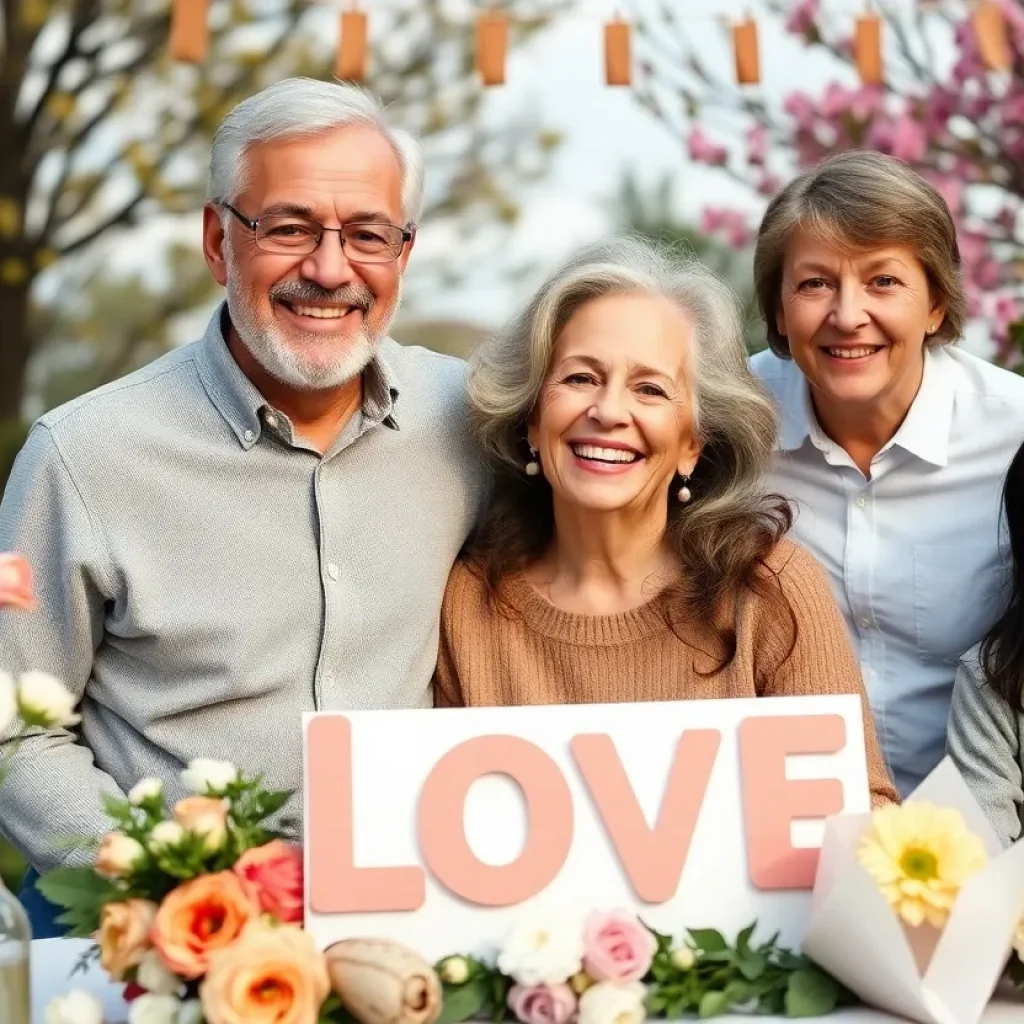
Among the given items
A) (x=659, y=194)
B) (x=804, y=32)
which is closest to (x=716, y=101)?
(x=804, y=32)

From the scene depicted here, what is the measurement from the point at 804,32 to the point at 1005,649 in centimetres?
342

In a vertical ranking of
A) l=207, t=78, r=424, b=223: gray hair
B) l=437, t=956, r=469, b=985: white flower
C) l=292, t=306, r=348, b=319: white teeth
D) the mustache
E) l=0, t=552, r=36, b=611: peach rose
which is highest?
l=207, t=78, r=424, b=223: gray hair

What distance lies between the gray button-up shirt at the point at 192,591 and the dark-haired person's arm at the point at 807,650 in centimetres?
56

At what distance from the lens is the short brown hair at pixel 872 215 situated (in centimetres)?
283

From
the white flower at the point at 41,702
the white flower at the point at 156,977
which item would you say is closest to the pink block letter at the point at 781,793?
the white flower at the point at 156,977

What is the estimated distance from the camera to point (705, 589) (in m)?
2.60

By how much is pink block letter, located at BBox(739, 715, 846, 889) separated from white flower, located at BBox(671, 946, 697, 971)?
0.15 meters

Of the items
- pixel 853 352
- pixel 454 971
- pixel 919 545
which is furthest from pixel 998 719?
pixel 454 971

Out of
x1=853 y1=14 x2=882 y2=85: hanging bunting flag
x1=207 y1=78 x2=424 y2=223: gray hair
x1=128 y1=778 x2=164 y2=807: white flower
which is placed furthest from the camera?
x1=853 y1=14 x2=882 y2=85: hanging bunting flag

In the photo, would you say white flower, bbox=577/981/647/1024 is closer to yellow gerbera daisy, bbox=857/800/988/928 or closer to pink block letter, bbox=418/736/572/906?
pink block letter, bbox=418/736/572/906

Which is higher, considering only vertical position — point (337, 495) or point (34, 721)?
point (337, 495)

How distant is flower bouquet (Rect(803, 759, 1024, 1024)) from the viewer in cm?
172

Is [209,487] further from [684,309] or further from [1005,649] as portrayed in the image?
[1005,649]

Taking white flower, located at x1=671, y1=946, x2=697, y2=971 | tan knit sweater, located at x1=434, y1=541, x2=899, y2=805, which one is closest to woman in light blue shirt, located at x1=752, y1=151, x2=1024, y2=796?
tan knit sweater, located at x1=434, y1=541, x2=899, y2=805
